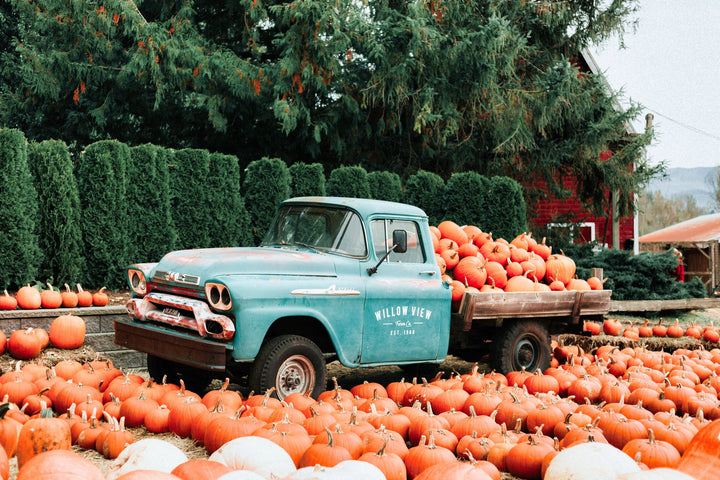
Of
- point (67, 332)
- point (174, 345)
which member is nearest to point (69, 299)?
point (67, 332)

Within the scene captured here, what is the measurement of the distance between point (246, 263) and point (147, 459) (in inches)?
109

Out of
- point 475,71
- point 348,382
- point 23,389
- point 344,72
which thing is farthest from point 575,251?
point 23,389

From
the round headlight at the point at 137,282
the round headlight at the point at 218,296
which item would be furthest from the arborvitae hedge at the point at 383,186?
the round headlight at the point at 218,296

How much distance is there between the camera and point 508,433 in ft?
13.1

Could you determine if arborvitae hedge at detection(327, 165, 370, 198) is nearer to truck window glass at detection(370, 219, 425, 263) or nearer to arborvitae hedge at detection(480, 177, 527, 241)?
arborvitae hedge at detection(480, 177, 527, 241)

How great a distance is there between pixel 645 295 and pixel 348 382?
344 inches

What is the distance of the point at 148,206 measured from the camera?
9.69 metres

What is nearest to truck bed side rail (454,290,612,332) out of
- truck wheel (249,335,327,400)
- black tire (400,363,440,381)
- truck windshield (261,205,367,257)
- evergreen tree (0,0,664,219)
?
black tire (400,363,440,381)

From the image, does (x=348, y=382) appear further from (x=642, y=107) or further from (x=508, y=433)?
(x=642, y=107)

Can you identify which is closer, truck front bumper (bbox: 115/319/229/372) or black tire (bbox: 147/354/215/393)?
truck front bumper (bbox: 115/319/229/372)

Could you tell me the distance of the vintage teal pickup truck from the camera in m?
5.04

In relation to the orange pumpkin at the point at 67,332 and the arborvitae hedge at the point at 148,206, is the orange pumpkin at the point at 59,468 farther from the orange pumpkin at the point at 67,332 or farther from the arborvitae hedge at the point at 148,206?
the arborvitae hedge at the point at 148,206

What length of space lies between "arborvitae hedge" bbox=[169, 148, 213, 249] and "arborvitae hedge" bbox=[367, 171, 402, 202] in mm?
3215

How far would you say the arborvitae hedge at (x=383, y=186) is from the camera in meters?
12.2
